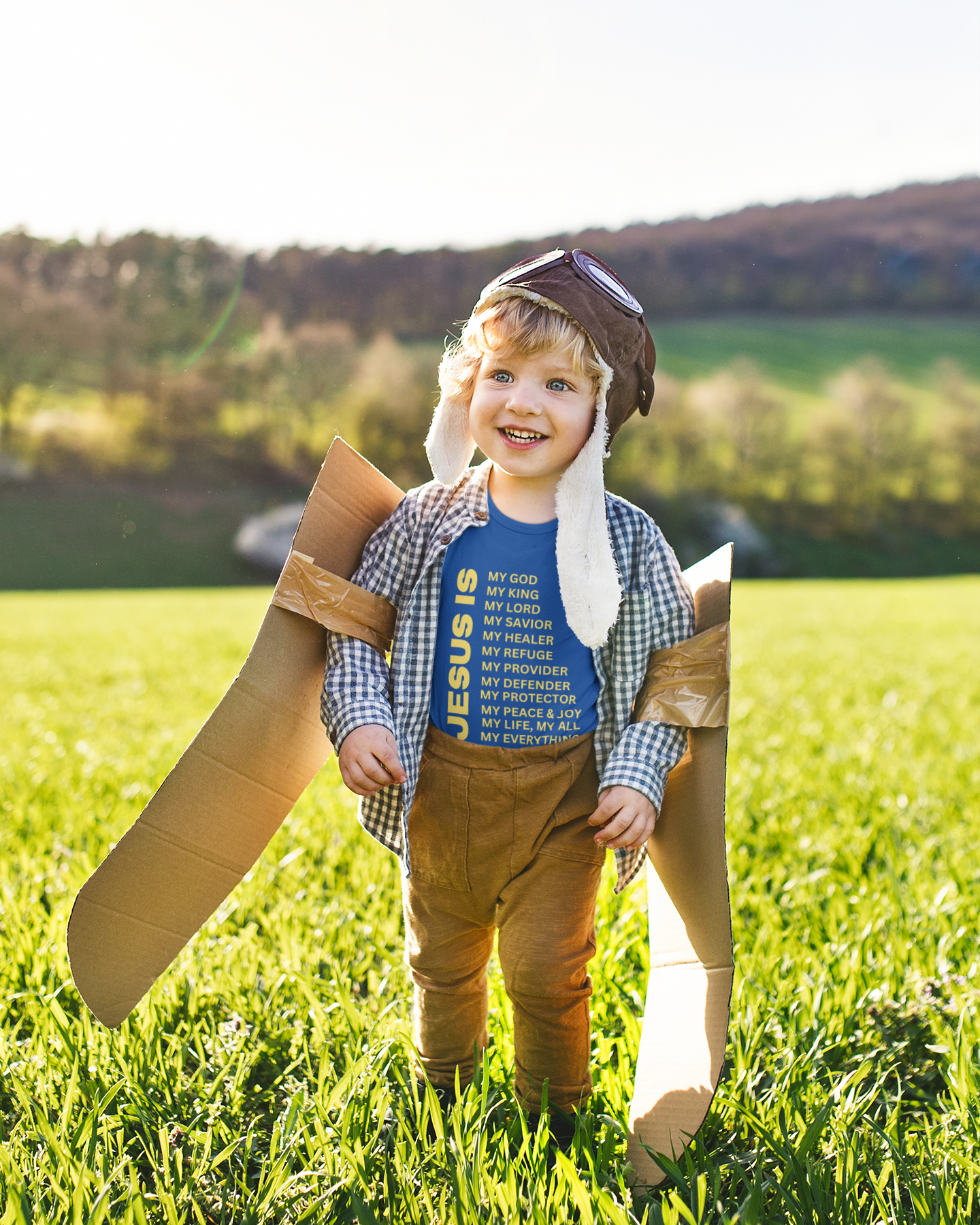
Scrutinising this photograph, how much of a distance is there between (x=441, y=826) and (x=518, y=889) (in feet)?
0.62

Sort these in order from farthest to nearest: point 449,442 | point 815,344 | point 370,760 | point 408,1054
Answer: point 815,344 < point 408,1054 < point 449,442 < point 370,760

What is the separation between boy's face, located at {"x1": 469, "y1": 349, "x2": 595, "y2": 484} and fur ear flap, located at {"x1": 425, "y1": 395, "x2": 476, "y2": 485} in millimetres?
111

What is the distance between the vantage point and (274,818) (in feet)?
5.94

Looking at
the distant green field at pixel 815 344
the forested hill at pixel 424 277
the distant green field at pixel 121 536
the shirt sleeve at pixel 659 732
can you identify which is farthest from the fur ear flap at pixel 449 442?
the distant green field at pixel 815 344

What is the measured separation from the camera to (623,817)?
1747 mm

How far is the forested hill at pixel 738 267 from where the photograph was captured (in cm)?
4897

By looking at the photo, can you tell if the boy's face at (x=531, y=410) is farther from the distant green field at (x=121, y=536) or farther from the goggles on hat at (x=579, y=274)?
the distant green field at (x=121, y=536)

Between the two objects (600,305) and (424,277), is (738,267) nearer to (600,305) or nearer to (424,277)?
(424,277)

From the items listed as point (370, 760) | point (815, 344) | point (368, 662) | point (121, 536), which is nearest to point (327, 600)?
point (368, 662)

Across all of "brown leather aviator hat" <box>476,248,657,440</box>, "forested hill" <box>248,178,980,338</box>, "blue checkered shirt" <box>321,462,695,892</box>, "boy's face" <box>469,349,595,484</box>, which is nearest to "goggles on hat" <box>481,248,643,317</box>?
"brown leather aviator hat" <box>476,248,657,440</box>

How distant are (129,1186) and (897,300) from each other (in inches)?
2720

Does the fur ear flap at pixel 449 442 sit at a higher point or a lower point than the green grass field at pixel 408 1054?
higher

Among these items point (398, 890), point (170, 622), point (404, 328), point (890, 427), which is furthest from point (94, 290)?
point (398, 890)

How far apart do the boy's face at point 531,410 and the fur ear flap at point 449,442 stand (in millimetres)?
111
